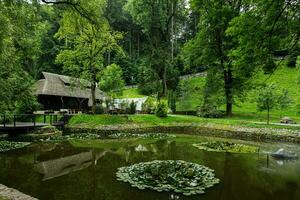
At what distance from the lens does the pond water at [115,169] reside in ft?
32.7

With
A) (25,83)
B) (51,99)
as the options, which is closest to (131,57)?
(51,99)

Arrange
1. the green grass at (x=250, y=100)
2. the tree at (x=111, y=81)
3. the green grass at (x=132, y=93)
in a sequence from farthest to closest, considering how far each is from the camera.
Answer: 1. the green grass at (x=132, y=93)
2. the tree at (x=111, y=81)
3. the green grass at (x=250, y=100)

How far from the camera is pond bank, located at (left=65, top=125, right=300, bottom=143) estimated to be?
2368 centimetres

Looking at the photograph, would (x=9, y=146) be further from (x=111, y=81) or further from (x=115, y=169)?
(x=111, y=81)

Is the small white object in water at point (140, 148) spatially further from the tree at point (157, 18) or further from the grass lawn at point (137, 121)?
the tree at point (157, 18)

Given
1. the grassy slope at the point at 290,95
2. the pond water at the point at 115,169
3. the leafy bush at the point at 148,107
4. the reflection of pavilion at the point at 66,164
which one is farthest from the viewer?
the leafy bush at the point at 148,107

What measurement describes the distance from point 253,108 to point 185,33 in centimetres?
3558

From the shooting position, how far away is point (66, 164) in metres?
Result: 14.8

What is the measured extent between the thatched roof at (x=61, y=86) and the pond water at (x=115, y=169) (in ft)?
42.5


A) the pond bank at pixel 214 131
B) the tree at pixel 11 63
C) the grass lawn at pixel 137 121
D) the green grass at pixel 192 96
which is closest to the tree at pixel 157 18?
the green grass at pixel 192 96

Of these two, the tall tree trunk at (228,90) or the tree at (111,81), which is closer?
the tall tree trunk at (228,90)

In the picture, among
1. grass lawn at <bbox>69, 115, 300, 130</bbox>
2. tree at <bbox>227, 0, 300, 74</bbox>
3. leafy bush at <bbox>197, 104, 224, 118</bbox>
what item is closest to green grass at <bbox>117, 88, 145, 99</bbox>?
leafy bush at <bbox>197, 104, 224, 118</bbox>

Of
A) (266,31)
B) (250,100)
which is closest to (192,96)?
(250,100)

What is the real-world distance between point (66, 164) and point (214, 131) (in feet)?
53.0
